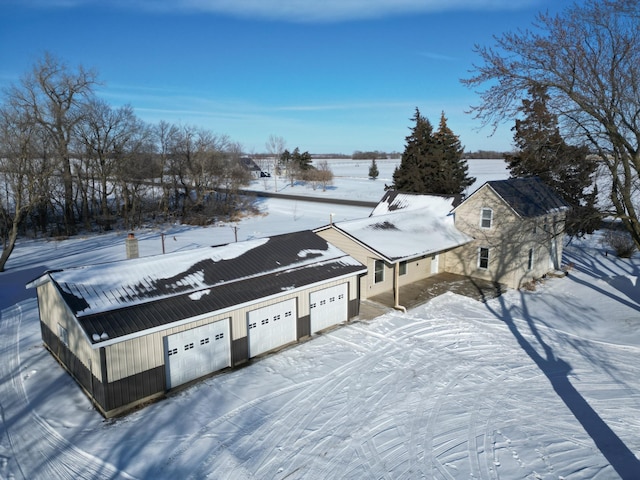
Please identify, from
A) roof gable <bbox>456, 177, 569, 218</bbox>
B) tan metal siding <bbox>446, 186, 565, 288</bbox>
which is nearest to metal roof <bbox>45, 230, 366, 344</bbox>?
tan metal siding <bbox>446, 186, 565, 288</bbox>

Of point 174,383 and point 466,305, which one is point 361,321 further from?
point 174,383

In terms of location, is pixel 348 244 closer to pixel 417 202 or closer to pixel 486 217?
pixel 486 217

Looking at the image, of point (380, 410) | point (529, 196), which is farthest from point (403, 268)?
point (380, 410)

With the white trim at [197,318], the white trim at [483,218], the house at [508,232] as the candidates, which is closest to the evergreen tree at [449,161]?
the house at [508,232]

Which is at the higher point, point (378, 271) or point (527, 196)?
point (527, 196)

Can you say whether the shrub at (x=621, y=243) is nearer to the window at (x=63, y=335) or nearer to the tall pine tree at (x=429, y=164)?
the tall pine tree at (x=429, y=164)

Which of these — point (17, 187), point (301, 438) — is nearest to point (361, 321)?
point (301, 438)
